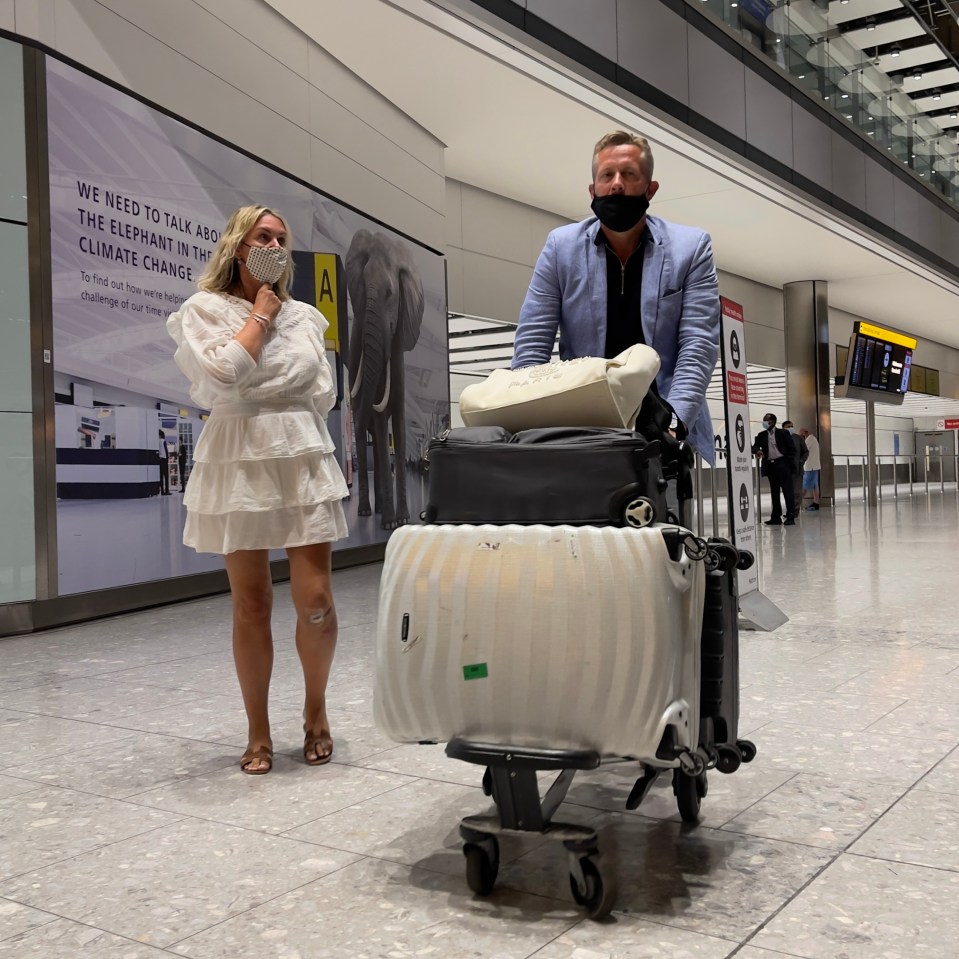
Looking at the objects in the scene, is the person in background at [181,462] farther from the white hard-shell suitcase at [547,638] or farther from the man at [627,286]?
the white hard-shell suitcase at [547,638]

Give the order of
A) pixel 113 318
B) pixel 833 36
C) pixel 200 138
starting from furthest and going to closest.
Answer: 1. pixel 833 36
2. pixel 200 138
3. pixel 113 318

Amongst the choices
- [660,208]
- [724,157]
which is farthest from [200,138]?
[660,208]

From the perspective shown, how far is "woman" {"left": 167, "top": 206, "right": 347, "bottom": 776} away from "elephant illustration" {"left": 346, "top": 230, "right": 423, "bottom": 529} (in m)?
6.85

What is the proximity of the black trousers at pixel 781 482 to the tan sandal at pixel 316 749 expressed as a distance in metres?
13.3

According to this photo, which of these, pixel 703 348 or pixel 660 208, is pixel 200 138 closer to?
pixel 703 348

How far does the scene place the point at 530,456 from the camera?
199 centimetres

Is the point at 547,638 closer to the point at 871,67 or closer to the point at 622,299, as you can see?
the point at 622,299

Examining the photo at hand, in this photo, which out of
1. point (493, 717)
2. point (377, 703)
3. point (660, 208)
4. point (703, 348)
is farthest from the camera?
point (660, 208)

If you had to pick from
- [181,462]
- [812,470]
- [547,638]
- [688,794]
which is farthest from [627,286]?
[812,470]

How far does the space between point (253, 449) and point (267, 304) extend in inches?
17.4

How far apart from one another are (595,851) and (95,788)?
1.62 m

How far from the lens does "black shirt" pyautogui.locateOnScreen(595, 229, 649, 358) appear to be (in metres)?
2.69

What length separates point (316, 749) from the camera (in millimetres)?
3066

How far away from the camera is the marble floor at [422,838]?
72.1 inches
